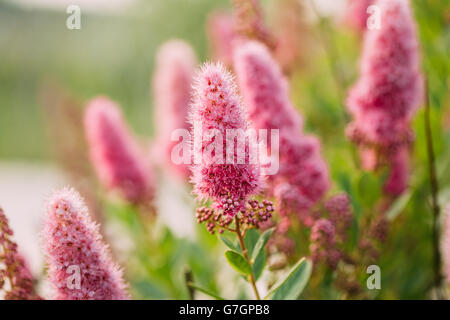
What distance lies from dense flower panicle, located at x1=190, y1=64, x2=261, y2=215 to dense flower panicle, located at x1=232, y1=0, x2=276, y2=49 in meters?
0.40

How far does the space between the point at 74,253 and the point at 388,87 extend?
0.53 m

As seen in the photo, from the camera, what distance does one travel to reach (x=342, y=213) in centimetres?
72

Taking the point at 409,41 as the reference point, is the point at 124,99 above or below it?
above

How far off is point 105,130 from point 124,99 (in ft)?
13.3

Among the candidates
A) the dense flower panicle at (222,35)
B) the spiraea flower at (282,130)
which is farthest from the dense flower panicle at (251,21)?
the dense flower panicle at (222,35)

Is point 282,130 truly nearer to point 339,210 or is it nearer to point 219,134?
point 339,210

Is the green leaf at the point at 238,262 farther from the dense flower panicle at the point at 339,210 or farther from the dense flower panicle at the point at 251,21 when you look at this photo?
the dense flower panicle at the point at 251,21

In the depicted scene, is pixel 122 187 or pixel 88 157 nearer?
pixel 122 187

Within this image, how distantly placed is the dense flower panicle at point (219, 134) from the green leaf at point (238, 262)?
5cm

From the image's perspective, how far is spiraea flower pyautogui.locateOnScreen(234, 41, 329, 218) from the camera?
739 millimetres

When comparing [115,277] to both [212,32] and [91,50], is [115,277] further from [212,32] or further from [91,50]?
[91,50]

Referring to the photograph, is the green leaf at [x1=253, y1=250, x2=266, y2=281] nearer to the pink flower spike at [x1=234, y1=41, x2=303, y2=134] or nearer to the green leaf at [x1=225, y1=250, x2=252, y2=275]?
the green leaf at [x1=225, y1=250, x2=252, y2=275]

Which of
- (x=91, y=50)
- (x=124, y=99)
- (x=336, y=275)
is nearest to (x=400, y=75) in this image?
(x=336, y=275)

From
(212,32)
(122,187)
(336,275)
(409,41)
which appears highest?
(212,32)
